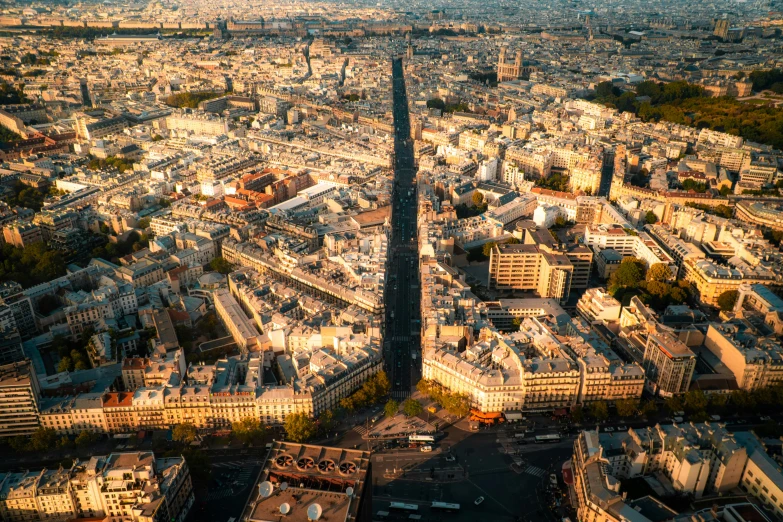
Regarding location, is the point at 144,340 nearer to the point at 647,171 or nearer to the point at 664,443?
the point at 664,443

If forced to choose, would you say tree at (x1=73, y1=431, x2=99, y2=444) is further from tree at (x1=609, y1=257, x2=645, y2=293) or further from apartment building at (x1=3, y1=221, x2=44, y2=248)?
tree at (x1=609, y1=257, x2=645, y2=293)

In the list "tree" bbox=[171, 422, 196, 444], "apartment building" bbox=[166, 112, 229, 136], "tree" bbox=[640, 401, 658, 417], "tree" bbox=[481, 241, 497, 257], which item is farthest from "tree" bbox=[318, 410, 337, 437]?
"apartment building" bbox=[166, 112, 229, 136]

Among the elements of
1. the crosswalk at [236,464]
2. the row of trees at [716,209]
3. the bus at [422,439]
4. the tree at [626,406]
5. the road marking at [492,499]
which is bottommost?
the road marking at [492,499]

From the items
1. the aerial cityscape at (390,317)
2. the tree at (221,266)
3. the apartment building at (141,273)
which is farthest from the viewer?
the tree at (221,266)

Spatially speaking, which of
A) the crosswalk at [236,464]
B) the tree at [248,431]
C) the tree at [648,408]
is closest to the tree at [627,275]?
the tree at [648,408]

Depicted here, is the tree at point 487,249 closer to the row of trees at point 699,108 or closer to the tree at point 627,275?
the tree at point 627,275

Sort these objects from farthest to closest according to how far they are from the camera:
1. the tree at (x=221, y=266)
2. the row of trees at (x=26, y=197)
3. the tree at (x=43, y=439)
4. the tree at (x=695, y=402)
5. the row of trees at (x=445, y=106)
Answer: the row of trees at (x=445, y=106) < the row of trees at (x=26, y=197) < the tree at (x=221, y=266) < the tree at (x=695, y=402) < the tree at (x=43, y=439)

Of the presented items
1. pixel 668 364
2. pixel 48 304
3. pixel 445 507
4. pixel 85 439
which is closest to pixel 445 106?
pixel 48 304

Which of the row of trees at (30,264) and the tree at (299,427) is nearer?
the tree at (299,427)
